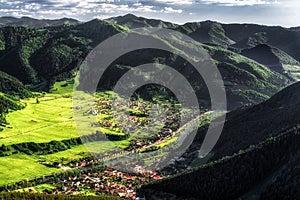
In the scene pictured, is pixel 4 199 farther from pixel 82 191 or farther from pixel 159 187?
pixel 159 187

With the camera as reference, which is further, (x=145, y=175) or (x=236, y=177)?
(x=145, y=175)

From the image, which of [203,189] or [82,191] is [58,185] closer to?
[82,191]

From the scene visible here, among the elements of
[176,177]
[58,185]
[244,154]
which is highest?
[244,154]

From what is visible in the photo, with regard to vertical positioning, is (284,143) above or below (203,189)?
above

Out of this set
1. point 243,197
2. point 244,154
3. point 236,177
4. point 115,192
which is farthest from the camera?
point 115,192

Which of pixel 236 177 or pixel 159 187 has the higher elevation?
pixel 236 177

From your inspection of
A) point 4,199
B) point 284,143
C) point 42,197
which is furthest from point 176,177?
point 4,199

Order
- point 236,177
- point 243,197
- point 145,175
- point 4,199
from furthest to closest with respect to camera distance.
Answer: point 145,175 → point 236,177 → point 243,197 → point 4,199

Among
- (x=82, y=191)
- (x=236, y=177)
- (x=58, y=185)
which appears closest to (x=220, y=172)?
(x=236, y=177)

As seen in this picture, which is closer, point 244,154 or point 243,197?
point 243,197
